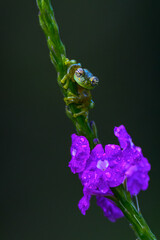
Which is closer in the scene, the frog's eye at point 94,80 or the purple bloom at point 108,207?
the frog's eye at point 94,80

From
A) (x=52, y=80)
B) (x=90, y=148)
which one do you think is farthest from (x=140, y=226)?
(x=52, y=80)

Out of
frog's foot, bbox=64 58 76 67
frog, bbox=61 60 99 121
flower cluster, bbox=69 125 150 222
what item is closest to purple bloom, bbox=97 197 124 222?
flower cluster, bbox=69 125 150 222

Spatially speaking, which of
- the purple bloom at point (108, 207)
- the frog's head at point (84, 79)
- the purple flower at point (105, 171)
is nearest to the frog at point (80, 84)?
the frog's head at point (84, 79)

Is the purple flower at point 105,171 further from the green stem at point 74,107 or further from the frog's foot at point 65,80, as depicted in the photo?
the frog's foot at point 65,80

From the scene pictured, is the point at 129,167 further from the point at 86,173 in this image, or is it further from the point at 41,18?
the point at 41,18

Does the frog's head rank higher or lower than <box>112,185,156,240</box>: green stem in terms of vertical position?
higher

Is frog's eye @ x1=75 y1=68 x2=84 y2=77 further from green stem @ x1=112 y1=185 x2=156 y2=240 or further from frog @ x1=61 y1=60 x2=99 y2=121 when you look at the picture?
green stem @ x1=112 y1=185 x2=156 y2=240
